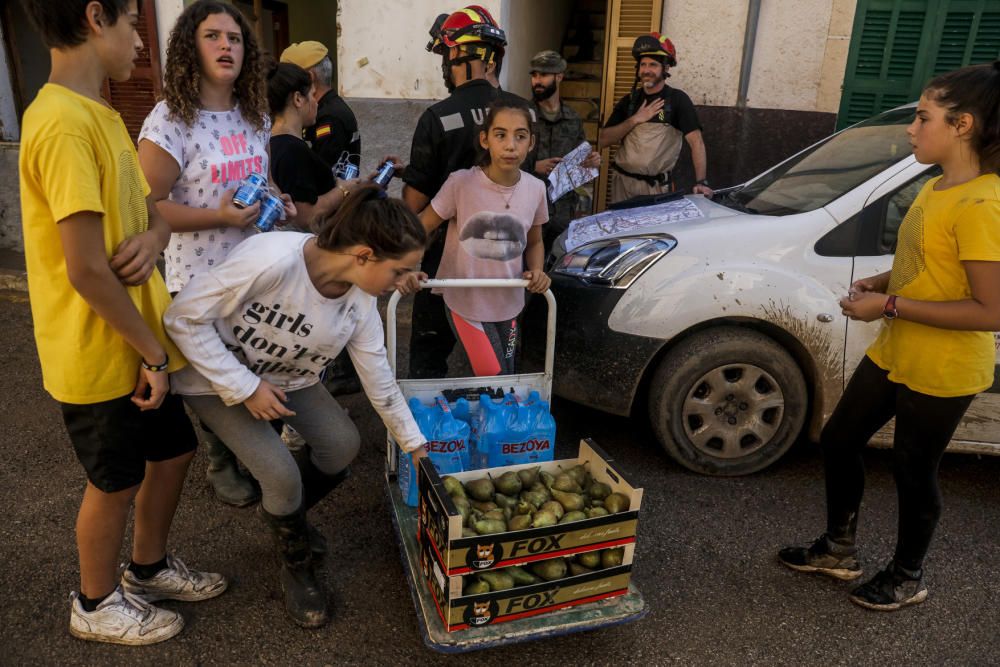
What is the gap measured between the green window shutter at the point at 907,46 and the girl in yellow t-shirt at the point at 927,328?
471 cm

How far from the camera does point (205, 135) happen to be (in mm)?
2734

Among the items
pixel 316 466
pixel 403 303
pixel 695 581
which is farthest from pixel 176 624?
pixel 403 303

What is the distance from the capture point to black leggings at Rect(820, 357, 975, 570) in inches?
103

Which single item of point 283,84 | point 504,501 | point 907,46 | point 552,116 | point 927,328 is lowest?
point 504,501

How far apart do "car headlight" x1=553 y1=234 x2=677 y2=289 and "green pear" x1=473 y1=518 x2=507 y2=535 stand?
1.50m

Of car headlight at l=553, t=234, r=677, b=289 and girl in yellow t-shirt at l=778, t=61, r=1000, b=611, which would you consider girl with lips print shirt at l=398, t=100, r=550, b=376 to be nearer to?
car headlight at l=553, t=234, r=677, b=289

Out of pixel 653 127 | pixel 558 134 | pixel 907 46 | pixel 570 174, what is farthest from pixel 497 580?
pixel 907 46

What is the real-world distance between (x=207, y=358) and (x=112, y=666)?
111 cm

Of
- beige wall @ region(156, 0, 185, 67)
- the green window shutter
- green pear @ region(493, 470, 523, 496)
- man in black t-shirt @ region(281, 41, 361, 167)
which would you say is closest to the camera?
green pear @ region(493, 470, 523, 496)

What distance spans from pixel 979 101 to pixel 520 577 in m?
2.09

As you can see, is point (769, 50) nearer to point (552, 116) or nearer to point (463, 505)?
point (552, 116)

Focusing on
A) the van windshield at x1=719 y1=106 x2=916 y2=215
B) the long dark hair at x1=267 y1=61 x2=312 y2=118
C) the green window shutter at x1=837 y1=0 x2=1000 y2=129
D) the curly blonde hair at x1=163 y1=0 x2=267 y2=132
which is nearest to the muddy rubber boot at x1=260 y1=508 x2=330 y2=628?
the curly blonde hair at x1=163 y1=0 x2=267 y2=132

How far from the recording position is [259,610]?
2.77 meters

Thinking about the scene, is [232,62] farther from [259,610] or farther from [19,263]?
[19,263]
